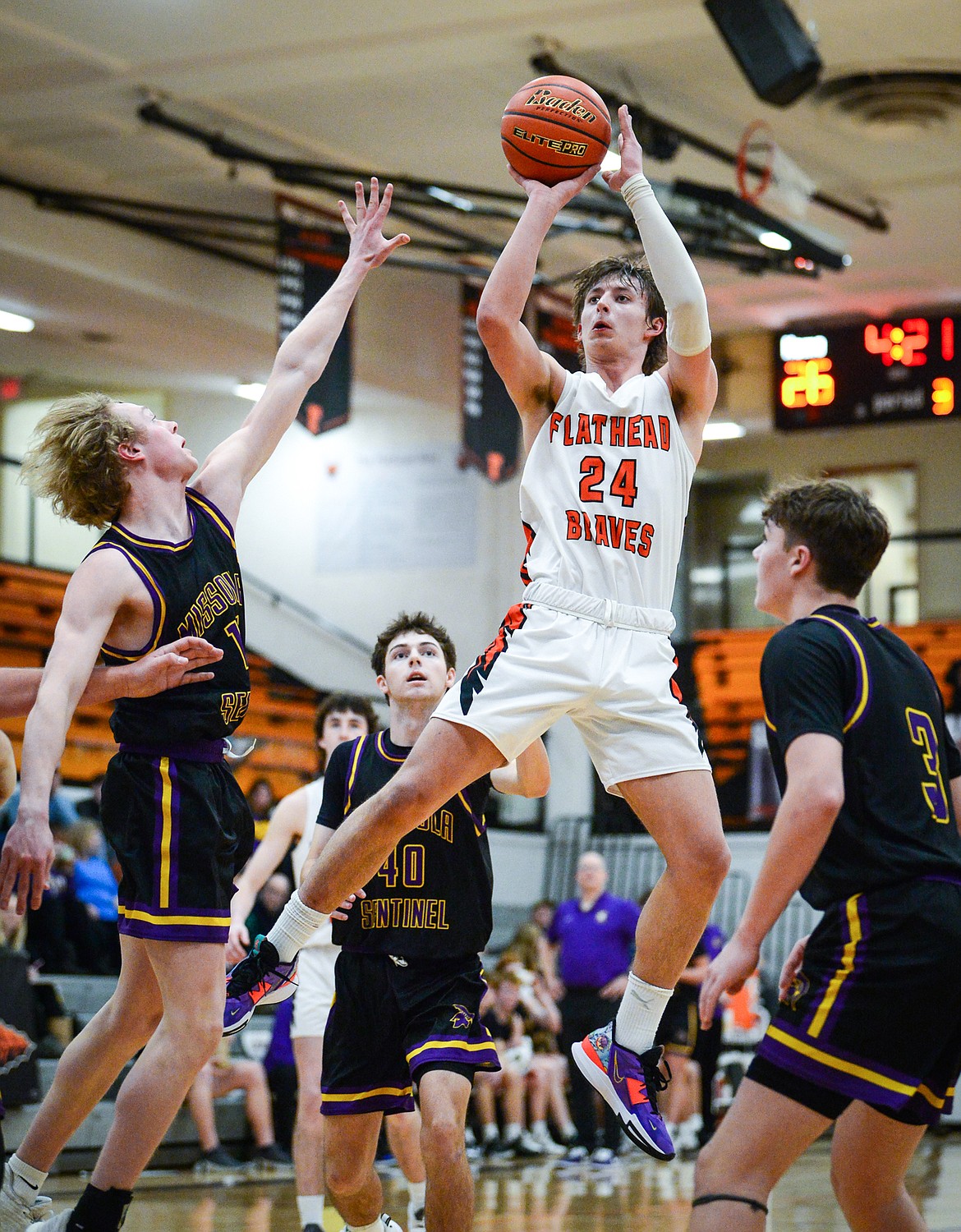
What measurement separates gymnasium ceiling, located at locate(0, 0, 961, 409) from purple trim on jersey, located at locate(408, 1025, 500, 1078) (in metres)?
7.16

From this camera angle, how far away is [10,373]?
1606cm

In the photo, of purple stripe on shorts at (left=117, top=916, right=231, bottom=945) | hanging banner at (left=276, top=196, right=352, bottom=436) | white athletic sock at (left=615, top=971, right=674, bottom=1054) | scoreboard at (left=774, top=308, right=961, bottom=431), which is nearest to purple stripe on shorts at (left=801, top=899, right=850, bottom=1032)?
white athletic sock at (left=615, top=971, right=674, bottom=1054)

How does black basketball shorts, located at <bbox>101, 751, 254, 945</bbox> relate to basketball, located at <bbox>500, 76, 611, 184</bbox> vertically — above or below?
below

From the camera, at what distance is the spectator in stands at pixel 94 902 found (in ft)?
33.5

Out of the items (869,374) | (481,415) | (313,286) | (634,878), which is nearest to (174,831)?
(313,286)

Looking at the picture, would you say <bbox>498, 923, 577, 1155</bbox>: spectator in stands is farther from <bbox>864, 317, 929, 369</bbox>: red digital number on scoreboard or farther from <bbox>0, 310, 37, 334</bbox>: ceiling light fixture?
<bbox>0, 310, 37, 334</bbox>: ceiling light fixture

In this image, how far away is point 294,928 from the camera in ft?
14.1

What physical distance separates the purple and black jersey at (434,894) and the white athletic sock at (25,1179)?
1.19m

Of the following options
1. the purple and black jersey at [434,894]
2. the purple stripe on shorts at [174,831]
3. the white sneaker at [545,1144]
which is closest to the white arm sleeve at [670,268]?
the purple and black jersey at [434,894]

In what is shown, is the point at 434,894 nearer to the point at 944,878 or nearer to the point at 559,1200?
the point at 944,878

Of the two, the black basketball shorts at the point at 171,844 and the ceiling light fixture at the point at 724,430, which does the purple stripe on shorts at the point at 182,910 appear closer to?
the black basketball shorts at the point at 171,844

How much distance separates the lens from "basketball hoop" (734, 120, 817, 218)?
1035cm

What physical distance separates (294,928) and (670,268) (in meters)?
2.02

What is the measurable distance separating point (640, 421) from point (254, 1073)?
275 inches
